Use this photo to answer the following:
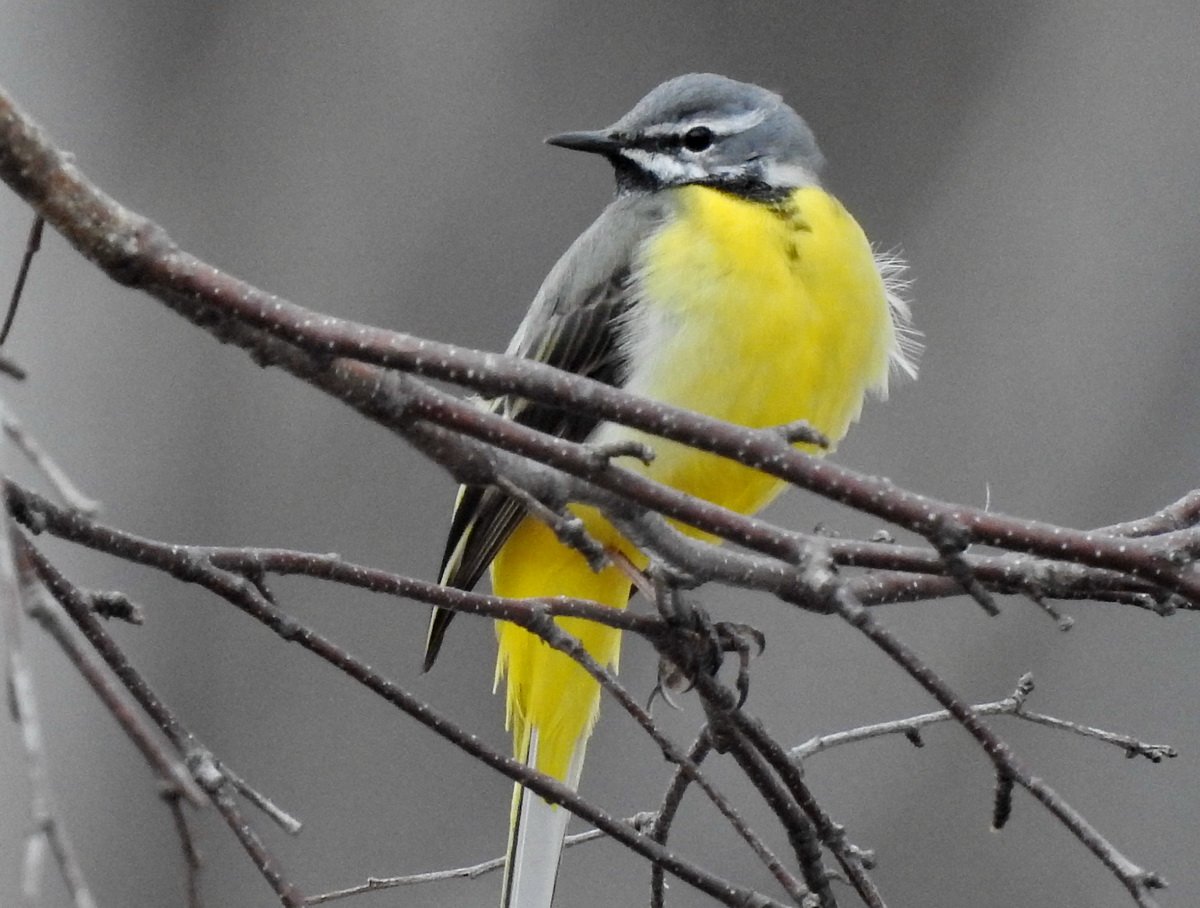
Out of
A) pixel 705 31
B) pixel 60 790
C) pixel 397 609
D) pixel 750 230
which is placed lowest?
pixel 60 790

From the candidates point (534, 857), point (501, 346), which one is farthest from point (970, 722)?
point (501, 346)

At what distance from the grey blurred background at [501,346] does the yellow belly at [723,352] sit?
1.73 m

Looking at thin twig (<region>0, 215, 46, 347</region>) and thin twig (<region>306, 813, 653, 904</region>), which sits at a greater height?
thin twig (<region>0, 215, 46, 347</region>)

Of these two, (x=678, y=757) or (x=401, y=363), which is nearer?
(x=401, y=363)

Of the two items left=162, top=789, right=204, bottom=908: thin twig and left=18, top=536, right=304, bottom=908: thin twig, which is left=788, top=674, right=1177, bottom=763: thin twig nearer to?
left=18, top=536, right=304, bottom=908: thin twig

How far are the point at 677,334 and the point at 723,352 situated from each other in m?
0.09

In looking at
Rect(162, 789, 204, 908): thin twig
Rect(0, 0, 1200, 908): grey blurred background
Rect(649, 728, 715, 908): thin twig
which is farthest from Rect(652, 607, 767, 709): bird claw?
Rect(0, 0, 1200, 908): grey blurred background

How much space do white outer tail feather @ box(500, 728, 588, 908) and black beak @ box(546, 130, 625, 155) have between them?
118 cm

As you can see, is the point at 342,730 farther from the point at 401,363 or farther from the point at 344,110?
the point at 401,363

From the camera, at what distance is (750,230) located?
8.80 ft

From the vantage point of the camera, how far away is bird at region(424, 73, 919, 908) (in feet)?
8.34

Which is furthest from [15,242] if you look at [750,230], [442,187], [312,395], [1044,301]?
[1044,301]

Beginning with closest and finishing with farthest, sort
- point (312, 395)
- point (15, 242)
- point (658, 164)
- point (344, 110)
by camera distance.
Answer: point (658, 164) < point (15, 242) < point (312, 395) < point (344, 110)

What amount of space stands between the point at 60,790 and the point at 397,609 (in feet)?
3.41
